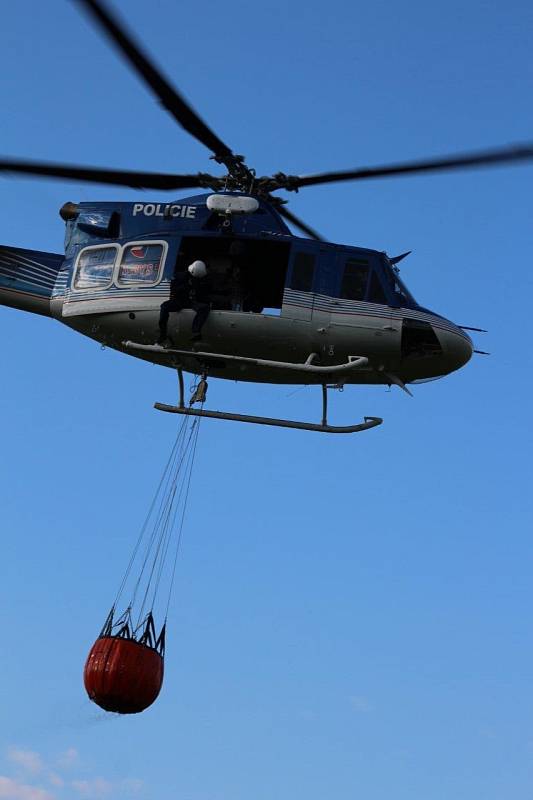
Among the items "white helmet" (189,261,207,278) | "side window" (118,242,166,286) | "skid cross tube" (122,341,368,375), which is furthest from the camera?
"side window" (118,242,166,286)

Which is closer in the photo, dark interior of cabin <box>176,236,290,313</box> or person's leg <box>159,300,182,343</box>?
person's leg <box>159,300,182,343</box>

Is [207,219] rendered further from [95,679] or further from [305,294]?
[95,679]

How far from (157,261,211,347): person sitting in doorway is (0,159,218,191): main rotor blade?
1.35 meters

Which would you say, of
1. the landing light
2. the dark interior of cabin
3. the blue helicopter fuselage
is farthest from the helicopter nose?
the landing light

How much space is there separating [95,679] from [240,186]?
8.23 meters

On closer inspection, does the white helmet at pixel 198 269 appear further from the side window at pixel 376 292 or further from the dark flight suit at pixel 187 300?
the side window at pixel 376 292

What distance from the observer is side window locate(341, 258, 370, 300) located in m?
18.8

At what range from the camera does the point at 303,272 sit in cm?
1889

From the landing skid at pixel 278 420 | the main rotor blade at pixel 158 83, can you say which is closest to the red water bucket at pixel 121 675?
the landing skid at pixel 278 420

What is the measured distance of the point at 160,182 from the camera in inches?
742

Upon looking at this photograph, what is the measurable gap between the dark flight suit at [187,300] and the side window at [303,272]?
55.3 inches

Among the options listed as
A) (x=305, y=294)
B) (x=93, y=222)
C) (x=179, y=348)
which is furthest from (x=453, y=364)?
(x=93, y=222)

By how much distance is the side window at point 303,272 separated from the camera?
18812 mm

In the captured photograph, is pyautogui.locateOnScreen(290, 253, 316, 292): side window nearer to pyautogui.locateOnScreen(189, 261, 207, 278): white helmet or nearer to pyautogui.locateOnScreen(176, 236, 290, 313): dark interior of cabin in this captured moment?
pyautogui.locateOnScreen(176, 236, 290, 313): dark interior of cabin
